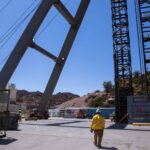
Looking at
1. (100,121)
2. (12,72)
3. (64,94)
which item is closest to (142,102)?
(12,72)

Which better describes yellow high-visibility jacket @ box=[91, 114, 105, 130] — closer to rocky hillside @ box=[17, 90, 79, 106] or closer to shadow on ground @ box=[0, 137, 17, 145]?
shadow on ground @ box=[0, 137, 17, 145]

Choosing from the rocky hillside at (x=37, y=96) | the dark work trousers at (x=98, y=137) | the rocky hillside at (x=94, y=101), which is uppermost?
the rocky hillside at (x=37, y=96)

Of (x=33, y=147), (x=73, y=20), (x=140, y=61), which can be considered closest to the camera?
(x=33, y=147)

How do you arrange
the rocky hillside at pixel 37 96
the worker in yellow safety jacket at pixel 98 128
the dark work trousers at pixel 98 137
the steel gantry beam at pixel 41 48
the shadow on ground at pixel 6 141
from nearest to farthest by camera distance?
1. the dark work trousers at pixel 98 137
2. the worker in yellow safety jacket at pixel 98 128
3. the shadow on ground at pixel 6 141
4. the steel gantry beam at pixel 41 48
5. the rocky hillside at pixel 37 96

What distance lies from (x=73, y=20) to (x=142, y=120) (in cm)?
2001

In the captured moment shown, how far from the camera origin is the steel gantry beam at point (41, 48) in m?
30.5

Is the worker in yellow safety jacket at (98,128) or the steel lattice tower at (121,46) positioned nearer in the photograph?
the worker in yellow safety jacket at (98,128)

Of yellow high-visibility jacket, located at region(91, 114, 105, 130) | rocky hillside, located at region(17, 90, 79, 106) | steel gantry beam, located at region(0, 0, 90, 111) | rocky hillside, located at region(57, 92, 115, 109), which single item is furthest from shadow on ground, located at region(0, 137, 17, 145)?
rocky hillside, located at region(17, 90, 79, 106)

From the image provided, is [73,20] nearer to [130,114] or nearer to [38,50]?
[38,50]

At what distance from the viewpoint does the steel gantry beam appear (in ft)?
99.9

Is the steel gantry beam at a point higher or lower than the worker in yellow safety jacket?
higher

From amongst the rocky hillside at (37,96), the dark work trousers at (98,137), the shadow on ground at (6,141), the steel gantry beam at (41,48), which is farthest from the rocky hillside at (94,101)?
the dark work trousers at (98,137)

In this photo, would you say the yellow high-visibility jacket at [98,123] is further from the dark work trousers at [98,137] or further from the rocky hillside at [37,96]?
the rocky hillside at [37,96]

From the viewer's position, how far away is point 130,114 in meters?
27.4
